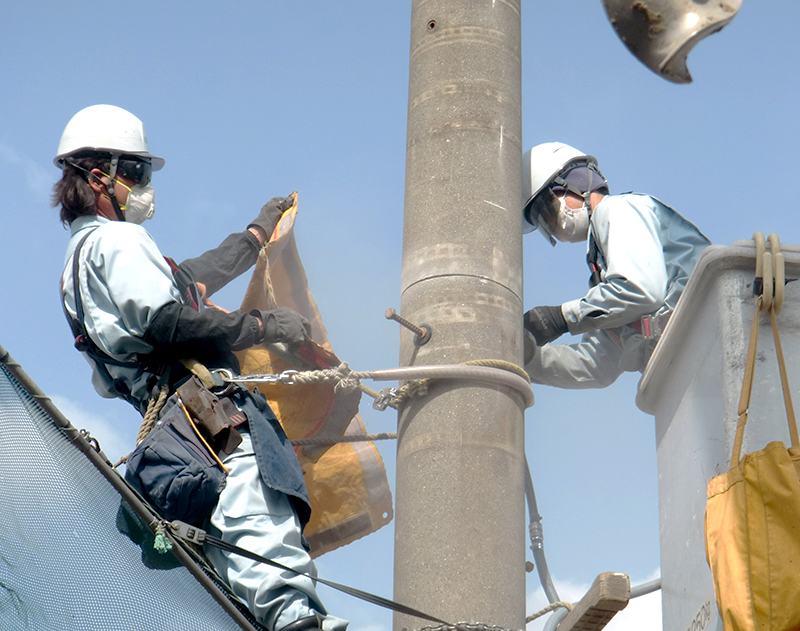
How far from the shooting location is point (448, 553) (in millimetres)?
3861

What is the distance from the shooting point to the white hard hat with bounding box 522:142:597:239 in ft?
18.7

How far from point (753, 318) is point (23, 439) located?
2264mm

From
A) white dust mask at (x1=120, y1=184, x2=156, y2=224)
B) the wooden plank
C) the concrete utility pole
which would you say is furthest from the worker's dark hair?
the wooden plank

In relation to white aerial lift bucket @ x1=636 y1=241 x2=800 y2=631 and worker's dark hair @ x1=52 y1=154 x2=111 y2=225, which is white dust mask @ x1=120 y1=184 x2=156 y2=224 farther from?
white aerial lift bucket @ x1=636 y1=241 x2=800 y2=631

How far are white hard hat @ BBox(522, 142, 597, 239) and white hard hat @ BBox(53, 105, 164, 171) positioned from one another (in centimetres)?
187

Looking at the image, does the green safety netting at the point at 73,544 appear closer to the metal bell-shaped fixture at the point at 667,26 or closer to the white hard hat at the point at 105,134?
the white hard hat at the point at 105,134

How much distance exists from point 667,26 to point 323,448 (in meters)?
2.65

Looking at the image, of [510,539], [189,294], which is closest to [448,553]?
[510,539]

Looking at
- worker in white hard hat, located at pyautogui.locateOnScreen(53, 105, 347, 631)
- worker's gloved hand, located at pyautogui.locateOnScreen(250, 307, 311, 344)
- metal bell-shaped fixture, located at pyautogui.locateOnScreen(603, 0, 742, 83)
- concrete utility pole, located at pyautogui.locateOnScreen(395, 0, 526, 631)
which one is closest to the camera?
metal bell-shaped fixture, located at pyautogui.locateOnScreen(603, 0, 742, 83)

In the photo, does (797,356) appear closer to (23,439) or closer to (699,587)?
(699,587)

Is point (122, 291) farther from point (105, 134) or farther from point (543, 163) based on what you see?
point (543, 163)

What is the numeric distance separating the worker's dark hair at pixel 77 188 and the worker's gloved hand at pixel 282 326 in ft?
2.71

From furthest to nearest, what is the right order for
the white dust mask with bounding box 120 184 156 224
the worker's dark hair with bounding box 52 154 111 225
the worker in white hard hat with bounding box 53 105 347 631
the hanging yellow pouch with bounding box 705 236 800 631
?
1. the white dust mask with bounding box 120 184 156 224
2. the worker's dark hair with bounding box 52 154 111 225
3. the worker in white hard hat with bounding box 53 105 347 631
4. the hanging yellow pouch with bounding box 705 236 800 631

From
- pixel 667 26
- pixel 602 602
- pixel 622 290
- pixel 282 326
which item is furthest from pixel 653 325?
pixel 667 26
